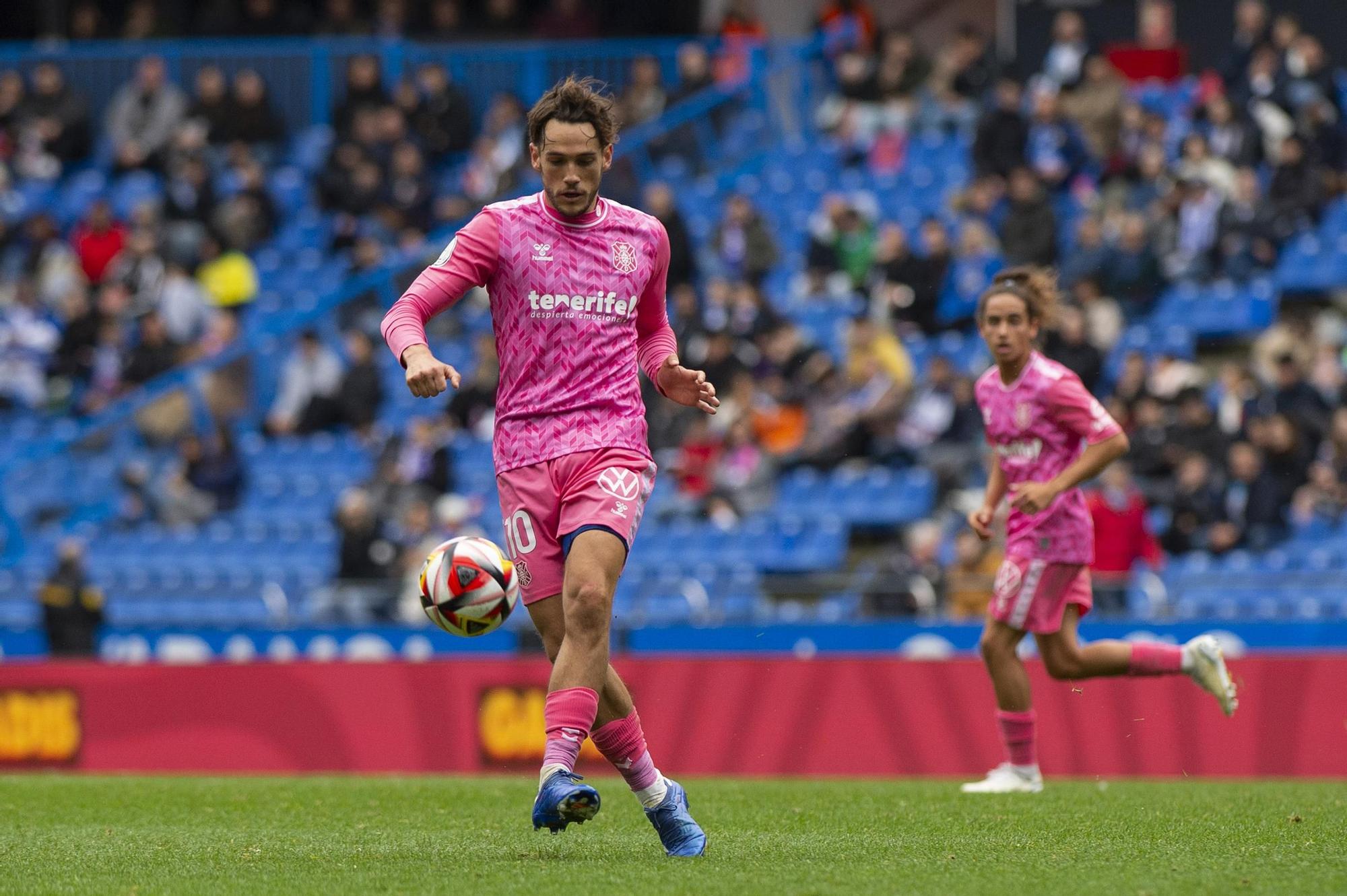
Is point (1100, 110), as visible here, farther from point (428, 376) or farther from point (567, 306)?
point (428, 376)

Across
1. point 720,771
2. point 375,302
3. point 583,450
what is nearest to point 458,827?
point 583,450

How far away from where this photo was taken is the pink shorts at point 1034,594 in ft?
30.8

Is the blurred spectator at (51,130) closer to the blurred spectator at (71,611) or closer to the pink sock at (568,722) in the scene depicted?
the blurred spectator at (71,611)

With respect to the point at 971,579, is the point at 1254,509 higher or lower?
higher

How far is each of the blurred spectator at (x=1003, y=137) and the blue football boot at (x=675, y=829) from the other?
13070mm

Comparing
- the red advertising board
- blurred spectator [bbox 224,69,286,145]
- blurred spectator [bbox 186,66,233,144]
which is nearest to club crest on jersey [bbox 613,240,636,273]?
the red advertising board

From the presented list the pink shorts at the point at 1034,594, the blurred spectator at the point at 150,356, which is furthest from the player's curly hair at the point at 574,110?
the blurred spectator at the point at 150,356

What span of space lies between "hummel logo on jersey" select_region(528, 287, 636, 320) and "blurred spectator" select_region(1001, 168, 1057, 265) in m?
11.4

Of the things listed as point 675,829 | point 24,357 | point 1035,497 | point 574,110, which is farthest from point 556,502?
point 24,357

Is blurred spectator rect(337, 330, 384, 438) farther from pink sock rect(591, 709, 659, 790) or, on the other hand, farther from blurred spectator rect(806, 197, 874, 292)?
pink sock rect(591, 709, 659, 790)

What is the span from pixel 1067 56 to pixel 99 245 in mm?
10692

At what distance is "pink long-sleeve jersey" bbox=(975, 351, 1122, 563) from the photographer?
9297 millimetres

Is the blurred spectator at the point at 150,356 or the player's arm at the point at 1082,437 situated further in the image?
→ the blurred spectator at the point at 150,356

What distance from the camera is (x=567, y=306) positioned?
6527 mm
